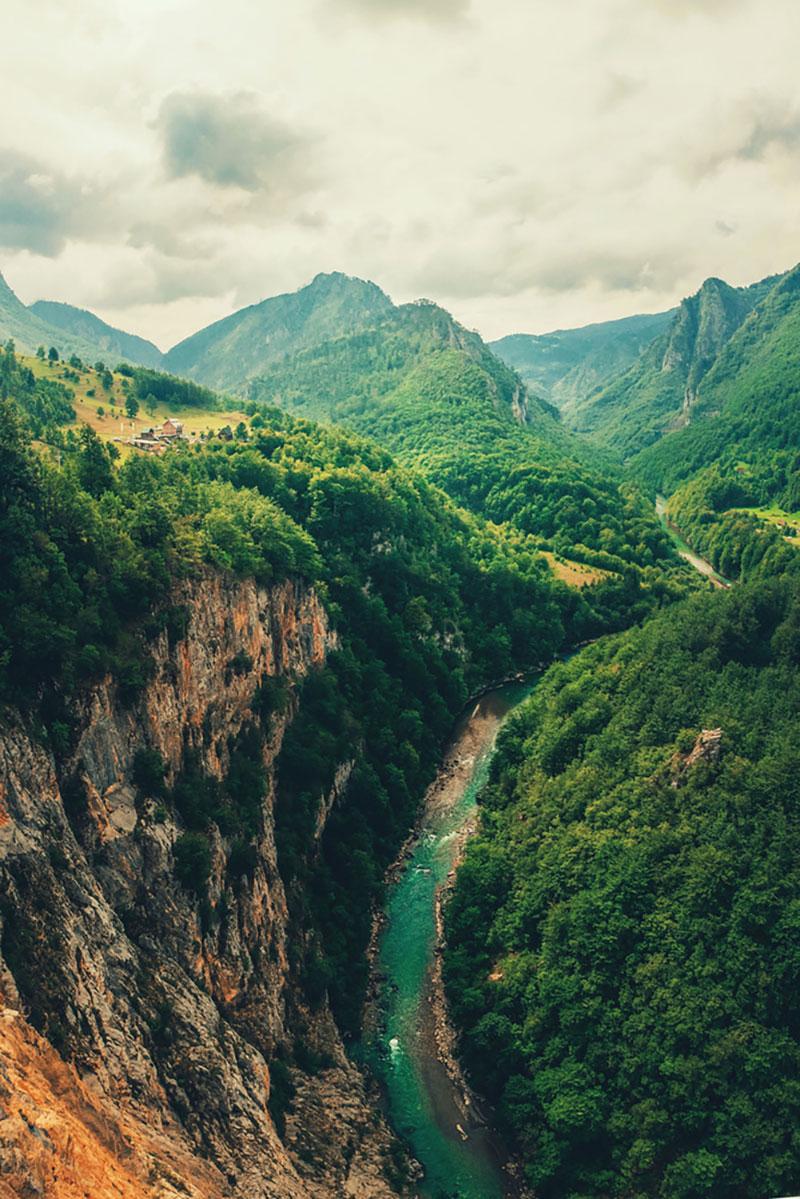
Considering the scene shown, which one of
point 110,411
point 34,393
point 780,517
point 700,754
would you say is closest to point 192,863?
point 700,754

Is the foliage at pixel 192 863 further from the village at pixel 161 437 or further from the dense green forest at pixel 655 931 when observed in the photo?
the village at pixel 161 437

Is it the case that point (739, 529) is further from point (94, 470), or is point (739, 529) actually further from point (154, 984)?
point (154, 984)

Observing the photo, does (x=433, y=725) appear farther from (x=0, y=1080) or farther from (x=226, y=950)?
(x=0, y=1080)

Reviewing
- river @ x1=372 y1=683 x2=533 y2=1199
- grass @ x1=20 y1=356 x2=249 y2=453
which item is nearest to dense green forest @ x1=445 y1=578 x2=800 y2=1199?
river @ x1=372 y1=683 x2=533 y2=1199

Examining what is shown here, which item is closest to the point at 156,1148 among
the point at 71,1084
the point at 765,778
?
the point at 71,1084

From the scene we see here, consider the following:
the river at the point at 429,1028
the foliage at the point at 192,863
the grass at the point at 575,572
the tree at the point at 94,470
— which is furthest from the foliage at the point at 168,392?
the foliage at the point at 192,863

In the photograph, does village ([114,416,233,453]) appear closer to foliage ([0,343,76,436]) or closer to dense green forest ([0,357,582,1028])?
dense green forest ([0,357,582,1028])

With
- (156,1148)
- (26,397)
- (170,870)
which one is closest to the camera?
(156,1148)
